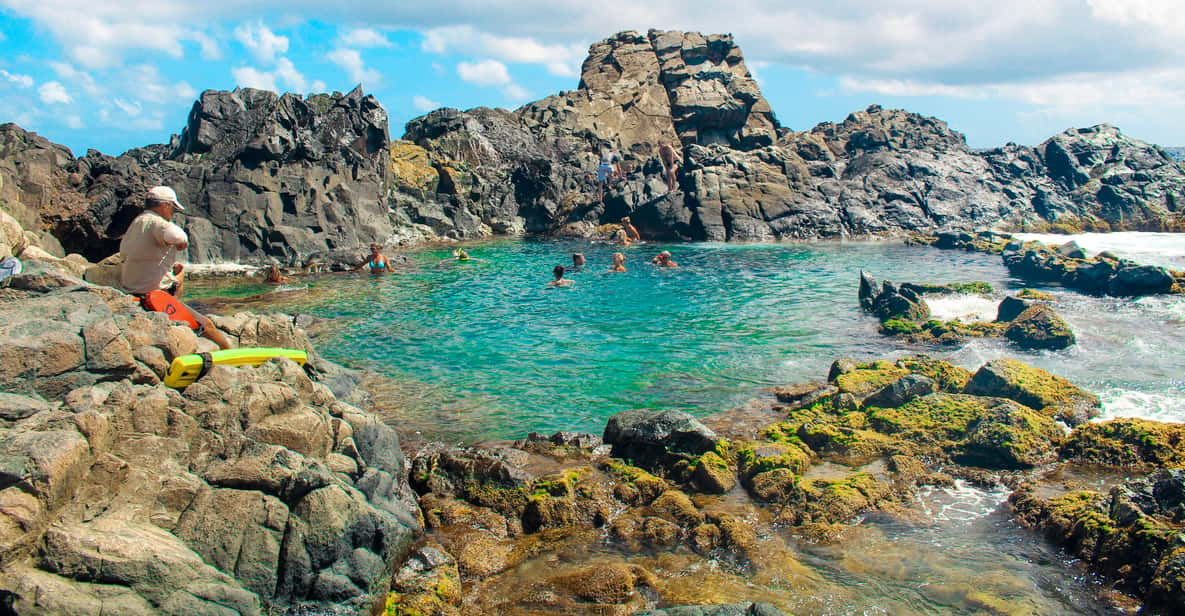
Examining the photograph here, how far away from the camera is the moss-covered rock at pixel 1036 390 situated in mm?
13070

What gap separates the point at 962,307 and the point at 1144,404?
12.2 meters

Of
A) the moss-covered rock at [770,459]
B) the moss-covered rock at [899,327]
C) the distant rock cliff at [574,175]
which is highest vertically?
the distant rock cliff at [574,175]

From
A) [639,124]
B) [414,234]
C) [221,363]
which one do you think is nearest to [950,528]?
[221,363]

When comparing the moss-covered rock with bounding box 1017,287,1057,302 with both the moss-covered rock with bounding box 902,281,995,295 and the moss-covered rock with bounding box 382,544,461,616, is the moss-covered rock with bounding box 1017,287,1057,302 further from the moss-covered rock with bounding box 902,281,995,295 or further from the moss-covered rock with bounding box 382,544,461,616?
the moss-covered rock with bounding box 382,544,461,616

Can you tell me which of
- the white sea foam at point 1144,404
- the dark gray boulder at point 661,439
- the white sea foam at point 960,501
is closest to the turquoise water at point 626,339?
the white sea foam at point 1144,404

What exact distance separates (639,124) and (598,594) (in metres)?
74.4

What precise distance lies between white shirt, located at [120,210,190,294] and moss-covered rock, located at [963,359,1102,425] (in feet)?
47.6

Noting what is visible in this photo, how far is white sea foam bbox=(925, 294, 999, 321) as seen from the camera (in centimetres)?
2394

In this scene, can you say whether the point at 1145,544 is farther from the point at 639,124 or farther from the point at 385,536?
the point at 639,124

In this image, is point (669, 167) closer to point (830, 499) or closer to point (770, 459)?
point (770, 459)

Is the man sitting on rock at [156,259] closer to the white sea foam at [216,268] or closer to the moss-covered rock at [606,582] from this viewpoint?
the moss-covered rock at [606,582]

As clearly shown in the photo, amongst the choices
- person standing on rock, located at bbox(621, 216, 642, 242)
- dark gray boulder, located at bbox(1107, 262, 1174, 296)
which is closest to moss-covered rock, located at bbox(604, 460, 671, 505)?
dark gray boulder, located at bbox(1107, 262, 1174, 296)

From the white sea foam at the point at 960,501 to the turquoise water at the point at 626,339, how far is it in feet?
16.3

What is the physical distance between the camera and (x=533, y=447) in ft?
40.8
